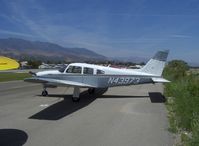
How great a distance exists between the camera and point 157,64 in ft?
54.3

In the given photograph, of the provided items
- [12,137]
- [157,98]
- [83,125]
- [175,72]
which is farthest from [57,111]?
[175,72]

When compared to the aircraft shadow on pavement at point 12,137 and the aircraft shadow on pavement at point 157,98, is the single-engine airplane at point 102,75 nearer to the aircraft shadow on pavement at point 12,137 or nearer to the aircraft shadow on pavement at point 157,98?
the aircraft shadow on pavement at point 157,98

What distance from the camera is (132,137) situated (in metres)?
7.72

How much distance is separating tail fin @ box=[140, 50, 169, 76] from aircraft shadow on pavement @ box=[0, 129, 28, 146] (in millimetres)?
9832

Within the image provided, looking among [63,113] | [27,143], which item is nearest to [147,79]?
[63,113]

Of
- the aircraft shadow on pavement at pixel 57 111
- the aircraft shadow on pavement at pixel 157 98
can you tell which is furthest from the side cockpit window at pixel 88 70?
the aircraft shadow on pavement at pixel 157 98

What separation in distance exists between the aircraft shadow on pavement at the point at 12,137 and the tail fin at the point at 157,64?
387 inches

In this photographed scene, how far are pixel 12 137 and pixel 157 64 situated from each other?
35.1ft

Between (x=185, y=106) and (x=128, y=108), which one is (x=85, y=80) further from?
(x=185, y=106)

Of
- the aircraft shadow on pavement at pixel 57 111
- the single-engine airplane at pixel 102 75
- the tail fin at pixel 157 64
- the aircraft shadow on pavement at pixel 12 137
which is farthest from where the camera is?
the tail fin at pixel 157 64

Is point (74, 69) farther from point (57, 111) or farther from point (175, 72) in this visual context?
point (175, 72)

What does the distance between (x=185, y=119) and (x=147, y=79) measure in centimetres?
748

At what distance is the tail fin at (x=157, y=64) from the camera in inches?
650

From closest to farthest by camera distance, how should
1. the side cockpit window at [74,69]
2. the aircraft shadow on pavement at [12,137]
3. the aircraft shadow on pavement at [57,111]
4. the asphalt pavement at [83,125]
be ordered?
the aircraft shadow on pavement at [12,137], the asphalt pavement at [83,125], the aircraft shadow on pavement at [57,111], the side cockpit window at [74,69]
